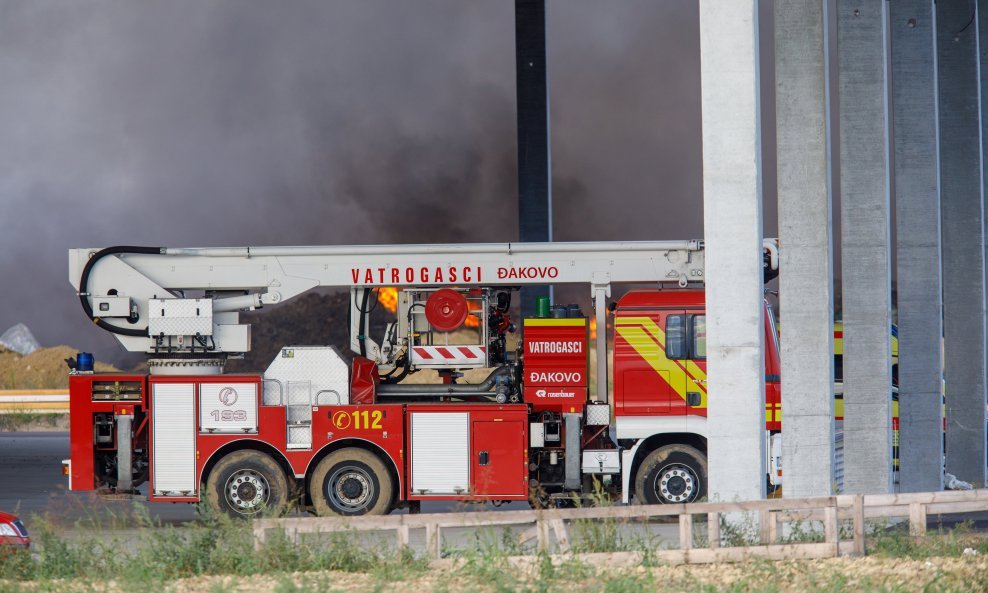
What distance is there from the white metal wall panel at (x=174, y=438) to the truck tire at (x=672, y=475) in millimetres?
6040

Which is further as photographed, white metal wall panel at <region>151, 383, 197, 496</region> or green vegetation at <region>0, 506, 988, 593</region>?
white metal wall panel at <region>151, 383, 197, 496</region>

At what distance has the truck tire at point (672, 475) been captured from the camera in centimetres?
1573

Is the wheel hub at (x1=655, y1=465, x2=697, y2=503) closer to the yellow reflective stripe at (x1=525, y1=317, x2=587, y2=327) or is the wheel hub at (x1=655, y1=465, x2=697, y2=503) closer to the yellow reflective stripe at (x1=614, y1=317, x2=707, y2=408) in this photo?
the yellow reflective stripe at (x1=614, y1=317, x2=707, y2=408)

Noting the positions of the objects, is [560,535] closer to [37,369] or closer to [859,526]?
[859,526]

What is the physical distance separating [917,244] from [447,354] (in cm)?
868

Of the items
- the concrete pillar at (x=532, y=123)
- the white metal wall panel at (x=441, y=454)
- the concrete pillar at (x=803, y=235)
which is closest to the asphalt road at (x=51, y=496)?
the white metal wall panel at (x=441, y=454)

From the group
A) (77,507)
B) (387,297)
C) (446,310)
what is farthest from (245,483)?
(77,507)

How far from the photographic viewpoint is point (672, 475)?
51.8ft

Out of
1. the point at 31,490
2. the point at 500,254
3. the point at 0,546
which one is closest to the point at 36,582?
the point at 0,546

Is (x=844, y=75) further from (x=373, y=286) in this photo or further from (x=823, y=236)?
(x=373, y=286)

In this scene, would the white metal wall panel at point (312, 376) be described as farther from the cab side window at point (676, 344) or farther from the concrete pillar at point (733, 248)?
the concrete pillar at point (733, 248)

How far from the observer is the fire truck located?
15812 millimetres

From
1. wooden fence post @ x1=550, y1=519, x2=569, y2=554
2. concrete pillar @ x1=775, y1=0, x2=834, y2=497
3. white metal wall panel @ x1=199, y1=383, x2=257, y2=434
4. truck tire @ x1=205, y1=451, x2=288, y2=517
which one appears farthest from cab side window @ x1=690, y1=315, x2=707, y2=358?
white metal wall panel @ x1=199, y1=383, x2=257, y2=434

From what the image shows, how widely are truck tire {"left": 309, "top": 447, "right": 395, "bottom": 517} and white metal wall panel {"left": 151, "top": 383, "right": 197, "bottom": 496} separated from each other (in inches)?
66.5
